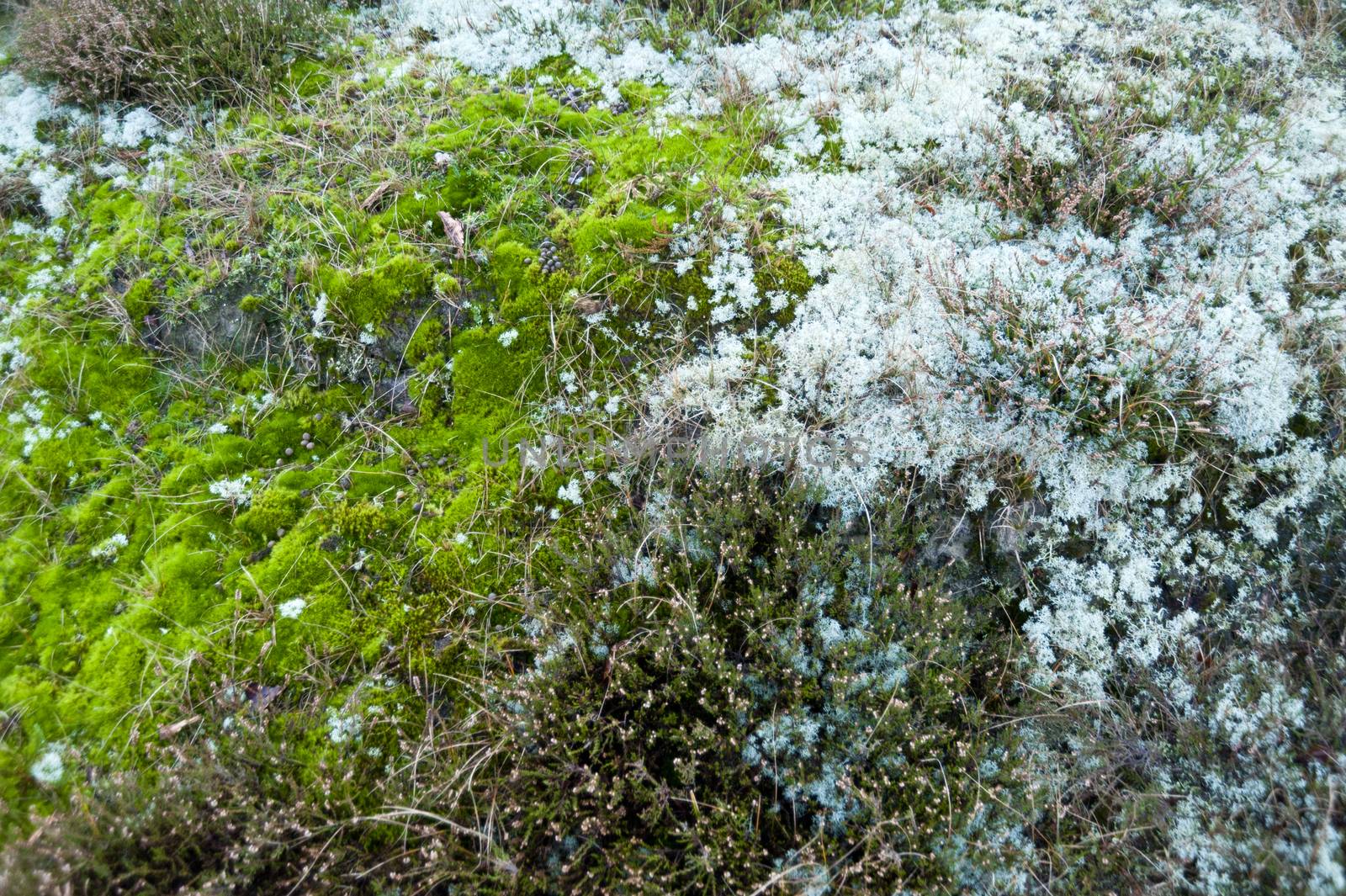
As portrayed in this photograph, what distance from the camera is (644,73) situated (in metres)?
5.92

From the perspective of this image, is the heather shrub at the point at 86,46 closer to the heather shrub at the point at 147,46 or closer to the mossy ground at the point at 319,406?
the heather shrub at the point at 147,46

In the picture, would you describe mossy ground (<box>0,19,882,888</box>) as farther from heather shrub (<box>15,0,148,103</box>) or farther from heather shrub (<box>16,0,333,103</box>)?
heather shrub (<box>15,0,148,103</box>)

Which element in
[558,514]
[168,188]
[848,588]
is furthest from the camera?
[168,188]

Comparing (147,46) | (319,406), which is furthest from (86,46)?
(319,406)

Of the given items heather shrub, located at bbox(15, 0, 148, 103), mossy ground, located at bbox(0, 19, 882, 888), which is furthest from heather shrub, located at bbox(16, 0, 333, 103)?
mossy ground, located at bbox(0, 19, 882, 888)

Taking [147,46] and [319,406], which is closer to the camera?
[319,406]

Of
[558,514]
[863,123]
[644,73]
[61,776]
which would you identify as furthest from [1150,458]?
[61,776]

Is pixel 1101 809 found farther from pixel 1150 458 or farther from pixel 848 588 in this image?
pixel 1150 458

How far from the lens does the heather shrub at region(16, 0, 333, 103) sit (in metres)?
5.59

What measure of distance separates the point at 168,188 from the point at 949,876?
697 cm

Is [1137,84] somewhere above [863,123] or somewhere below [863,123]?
above

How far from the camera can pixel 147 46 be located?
223 inches

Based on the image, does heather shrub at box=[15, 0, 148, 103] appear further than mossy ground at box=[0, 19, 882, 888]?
Yes

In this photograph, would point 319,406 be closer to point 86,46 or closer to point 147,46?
point 147,46
